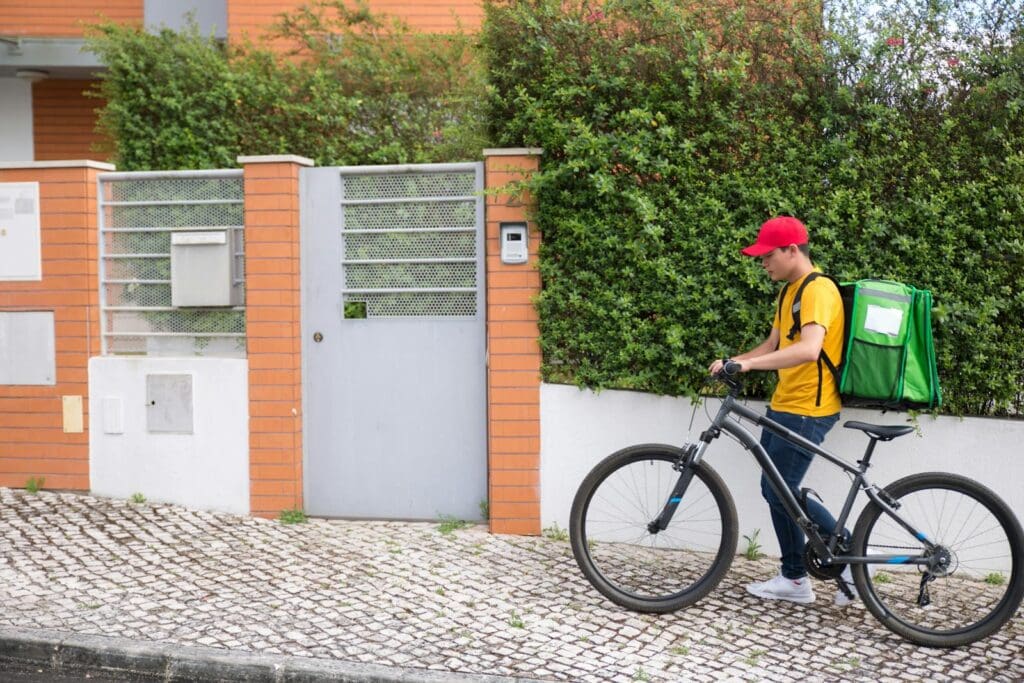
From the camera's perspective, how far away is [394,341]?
21.6 feet

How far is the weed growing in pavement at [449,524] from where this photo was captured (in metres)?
6.44

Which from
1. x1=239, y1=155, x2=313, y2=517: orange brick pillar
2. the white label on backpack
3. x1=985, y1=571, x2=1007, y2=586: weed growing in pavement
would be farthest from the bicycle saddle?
x1=239, y1=155, x2=313, y2=517: orange brick pillar

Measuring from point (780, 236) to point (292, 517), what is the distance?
353cm

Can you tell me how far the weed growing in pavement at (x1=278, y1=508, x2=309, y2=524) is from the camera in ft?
21.9

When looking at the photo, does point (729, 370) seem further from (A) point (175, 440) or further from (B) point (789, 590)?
(A) point (175, 440)

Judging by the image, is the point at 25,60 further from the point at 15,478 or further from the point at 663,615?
the point at 663,615

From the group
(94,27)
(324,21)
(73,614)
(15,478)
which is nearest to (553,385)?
(73,614)

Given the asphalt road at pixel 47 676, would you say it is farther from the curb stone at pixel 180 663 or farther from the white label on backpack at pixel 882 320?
the white label on backpack at pixel 882 320

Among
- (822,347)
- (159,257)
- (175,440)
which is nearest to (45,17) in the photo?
(159,257)

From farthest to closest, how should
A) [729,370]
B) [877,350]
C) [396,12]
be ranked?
[396,12]
[877,350]
[729,370]

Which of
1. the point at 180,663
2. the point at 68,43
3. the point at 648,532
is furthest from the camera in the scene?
the point at 68,43

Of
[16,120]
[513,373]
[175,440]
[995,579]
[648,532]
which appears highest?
[16,120]

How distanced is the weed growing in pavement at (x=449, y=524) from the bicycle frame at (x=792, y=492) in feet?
5.50

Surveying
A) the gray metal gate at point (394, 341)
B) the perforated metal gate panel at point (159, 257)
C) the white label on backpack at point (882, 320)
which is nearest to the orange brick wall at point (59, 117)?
the perforated metal gate panel at point (159, 257)
